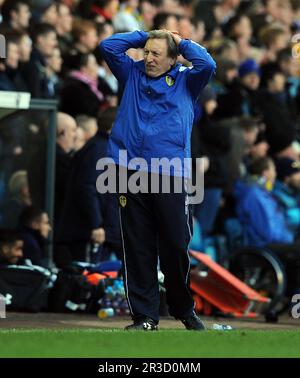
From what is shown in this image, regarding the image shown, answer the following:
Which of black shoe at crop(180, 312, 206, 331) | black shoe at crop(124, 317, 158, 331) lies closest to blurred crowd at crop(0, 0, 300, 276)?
black shoe at crop(180, 312, 206, 331)

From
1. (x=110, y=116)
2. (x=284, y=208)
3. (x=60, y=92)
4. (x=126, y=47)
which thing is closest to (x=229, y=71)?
(x=284, y=208)

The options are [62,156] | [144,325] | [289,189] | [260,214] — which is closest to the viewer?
[144,325]

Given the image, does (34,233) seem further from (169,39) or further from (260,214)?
(169,39)

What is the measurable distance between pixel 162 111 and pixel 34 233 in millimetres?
4147

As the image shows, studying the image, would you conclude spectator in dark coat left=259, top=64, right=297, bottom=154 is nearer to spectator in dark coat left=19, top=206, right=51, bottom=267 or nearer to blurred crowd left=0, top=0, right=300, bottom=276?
blurred crowd left=0, top=0, right=300, bottom=276

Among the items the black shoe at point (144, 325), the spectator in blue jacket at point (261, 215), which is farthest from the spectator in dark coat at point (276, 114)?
the black shoe at point (144, 325)

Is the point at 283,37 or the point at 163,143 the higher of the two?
the point at 283,37

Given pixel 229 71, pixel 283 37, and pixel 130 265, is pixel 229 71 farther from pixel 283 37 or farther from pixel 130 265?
pixel 130 265

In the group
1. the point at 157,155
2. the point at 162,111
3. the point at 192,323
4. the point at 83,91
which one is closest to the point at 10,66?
the point at 83,91

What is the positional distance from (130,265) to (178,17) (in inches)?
330

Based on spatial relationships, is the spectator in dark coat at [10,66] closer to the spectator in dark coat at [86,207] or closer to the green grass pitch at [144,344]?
the spectator in dark coat at [86,207]

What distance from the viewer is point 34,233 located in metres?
14.1

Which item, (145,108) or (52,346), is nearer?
(52,346)
